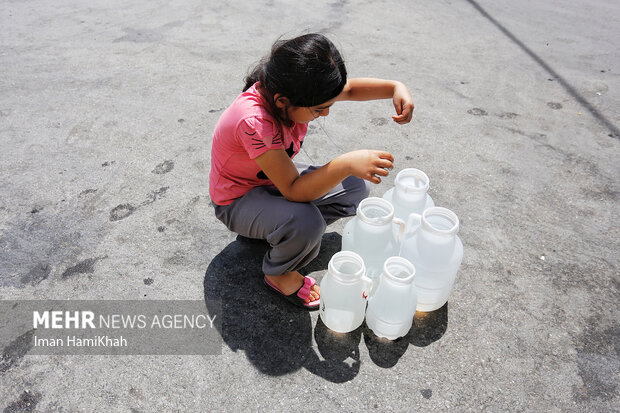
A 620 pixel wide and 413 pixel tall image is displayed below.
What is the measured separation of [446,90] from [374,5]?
8.23 feet

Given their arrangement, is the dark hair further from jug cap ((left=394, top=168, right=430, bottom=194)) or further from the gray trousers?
jug cap ((left=394, top=168, right=430, bottom=194))

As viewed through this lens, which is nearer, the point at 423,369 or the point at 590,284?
the point at 423,369

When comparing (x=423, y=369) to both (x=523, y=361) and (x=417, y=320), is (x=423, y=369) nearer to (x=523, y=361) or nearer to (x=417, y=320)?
(x=417, y=320)

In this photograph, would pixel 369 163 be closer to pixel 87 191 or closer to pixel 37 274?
pixel 37 274

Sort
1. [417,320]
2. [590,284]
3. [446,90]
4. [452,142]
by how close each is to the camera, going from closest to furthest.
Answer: [417,320] → [590,284] → [452,142] → [446,90]

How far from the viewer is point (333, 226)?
8.54 feet

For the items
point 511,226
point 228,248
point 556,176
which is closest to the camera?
point 228,248

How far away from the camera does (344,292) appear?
1.86 m

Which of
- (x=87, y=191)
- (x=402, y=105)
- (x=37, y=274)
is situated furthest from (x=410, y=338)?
(x=87, y=191)

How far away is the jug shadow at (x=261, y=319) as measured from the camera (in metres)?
1.88

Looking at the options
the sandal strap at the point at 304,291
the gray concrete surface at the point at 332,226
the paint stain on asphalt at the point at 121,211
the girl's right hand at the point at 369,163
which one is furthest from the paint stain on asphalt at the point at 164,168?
the girl's right hand at the point at 369,163

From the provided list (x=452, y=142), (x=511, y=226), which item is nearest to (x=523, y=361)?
(x=511, y=226)

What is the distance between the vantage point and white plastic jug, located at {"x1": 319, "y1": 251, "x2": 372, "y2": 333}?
1.82m

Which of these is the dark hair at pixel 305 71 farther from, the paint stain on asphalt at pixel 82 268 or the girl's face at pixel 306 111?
the paint stain on asphalt at pixel 82 268
